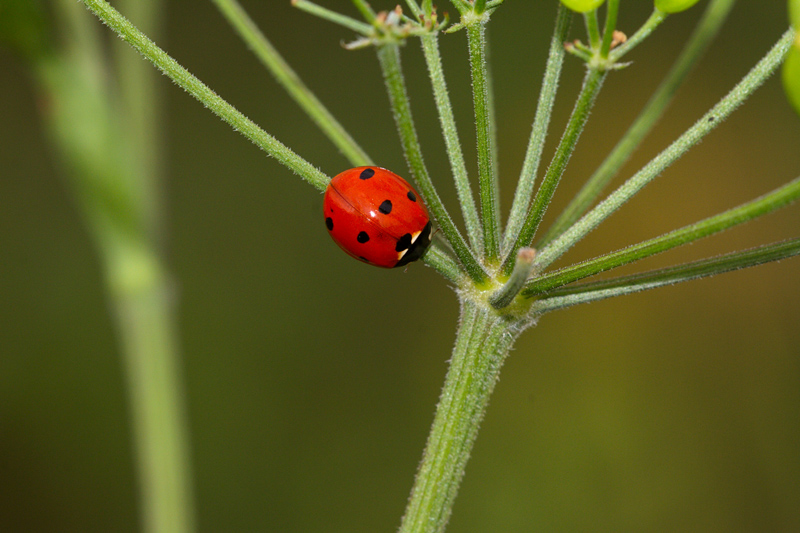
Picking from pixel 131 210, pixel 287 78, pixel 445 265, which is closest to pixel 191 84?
pixel 287 78

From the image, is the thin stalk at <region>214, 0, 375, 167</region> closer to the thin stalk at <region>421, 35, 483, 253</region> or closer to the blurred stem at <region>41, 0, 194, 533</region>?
the thin stalk at <region>421, 35, 483, 253</region>

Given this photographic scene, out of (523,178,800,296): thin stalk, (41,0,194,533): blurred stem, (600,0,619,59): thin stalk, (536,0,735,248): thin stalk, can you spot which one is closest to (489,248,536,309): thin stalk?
(523,178,800,296): thin stalk

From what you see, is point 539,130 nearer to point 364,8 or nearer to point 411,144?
point 411,144

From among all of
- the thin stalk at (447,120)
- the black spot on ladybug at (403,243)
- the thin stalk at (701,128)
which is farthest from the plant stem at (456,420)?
the black spot on ladybug at (403,243)

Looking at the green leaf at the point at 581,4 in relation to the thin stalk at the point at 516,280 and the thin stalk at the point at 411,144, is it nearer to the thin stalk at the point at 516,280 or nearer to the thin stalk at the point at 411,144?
the thin stalk at the point at 411,144

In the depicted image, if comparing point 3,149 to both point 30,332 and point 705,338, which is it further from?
point 705,338

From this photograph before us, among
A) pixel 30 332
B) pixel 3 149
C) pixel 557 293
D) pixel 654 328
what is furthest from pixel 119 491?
pixel 557 293

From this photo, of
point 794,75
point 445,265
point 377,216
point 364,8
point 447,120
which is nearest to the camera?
point 794,75

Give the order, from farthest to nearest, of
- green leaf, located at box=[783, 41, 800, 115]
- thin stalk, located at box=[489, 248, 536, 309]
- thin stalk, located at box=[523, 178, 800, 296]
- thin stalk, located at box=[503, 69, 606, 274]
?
thin stalk, located at box=[503, 69, 606, 274], thin stalk, located at box=[489, 248, 536, 309], thin stalk, located at box=[523, 178, 800, 296], green leaf, located at box=[783, 41, 800, 115]
